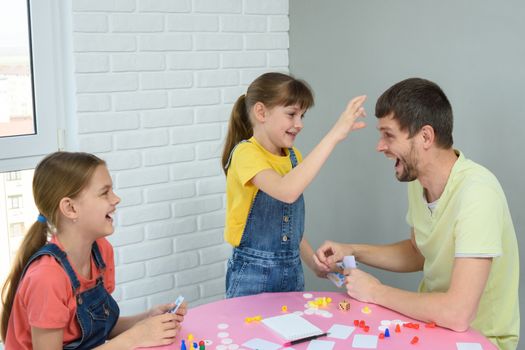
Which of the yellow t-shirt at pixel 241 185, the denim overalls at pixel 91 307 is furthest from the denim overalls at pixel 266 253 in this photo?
the denim overalls at pixel 91 307

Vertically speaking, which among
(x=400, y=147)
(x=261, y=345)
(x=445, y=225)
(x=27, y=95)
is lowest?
(x=261, y=345)

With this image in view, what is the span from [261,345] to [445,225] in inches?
26.6

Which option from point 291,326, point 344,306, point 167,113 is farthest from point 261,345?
point 167,113

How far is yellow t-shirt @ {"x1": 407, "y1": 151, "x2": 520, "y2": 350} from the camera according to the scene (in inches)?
74.7

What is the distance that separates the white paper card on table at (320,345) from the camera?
1758 millimetres

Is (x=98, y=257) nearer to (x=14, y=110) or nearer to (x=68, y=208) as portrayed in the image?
(x=68, y=208)

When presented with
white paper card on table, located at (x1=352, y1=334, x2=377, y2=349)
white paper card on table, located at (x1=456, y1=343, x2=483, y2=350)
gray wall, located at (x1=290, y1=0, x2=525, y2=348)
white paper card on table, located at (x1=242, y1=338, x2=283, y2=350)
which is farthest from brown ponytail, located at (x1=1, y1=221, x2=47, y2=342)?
gray wall, located at (x1=290, y1=0, x2=525, y2=348)

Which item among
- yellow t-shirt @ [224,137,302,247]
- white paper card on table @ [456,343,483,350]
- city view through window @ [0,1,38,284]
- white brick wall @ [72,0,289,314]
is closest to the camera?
white paper card on table @ [456,343,483,350]

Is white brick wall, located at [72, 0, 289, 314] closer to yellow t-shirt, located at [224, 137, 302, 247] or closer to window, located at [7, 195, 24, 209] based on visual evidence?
window, located at [7, 195, 24, 209]

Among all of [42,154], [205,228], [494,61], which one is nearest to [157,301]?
[205,228]

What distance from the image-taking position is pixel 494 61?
2500 mm

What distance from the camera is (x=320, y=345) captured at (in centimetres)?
177

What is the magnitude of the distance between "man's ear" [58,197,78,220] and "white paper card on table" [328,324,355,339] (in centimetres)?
79

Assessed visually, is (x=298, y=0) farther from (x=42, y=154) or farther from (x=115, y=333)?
(x=115, y=333)
